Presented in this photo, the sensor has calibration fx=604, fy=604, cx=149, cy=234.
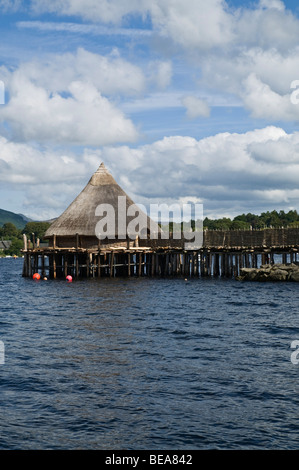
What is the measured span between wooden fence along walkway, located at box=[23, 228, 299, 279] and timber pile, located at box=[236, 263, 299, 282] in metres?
1.28

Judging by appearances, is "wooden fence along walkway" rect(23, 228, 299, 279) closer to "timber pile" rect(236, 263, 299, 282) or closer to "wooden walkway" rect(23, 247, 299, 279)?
"wooden walkway" rect(23, 247, 299, 279)

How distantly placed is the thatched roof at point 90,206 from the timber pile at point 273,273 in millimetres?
13201

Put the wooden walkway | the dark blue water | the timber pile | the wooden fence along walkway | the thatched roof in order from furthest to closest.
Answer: the thatched roof
the wooden walkway
the wooden fence along walkway
the timber pile
the dark blue water

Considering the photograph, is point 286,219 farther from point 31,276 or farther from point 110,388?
point 110,388

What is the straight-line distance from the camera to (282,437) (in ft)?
41.9

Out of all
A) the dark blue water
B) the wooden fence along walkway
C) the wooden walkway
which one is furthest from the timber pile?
the dark blue water

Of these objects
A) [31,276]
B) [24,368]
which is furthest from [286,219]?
[24,368]

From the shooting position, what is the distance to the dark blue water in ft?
42.7

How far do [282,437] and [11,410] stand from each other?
6451 mm

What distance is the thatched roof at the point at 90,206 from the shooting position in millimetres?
58500

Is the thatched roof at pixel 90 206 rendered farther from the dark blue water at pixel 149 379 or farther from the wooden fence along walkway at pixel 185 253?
the dark blue water at pixel 149 379

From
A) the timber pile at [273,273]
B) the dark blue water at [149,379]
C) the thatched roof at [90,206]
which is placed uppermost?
the thatched roof at [90,206]

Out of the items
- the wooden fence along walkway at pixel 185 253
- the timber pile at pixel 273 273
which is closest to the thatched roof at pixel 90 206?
the wooden fence along walkway at pixel 185 253

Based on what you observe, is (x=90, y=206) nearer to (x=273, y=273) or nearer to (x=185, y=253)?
(x=185, y=253)
